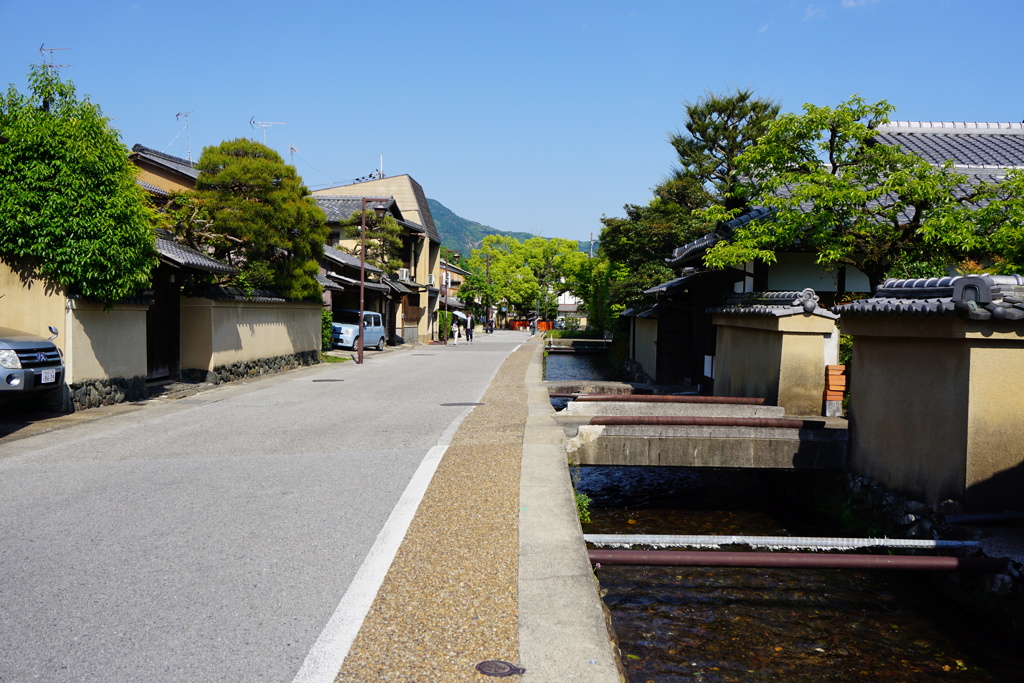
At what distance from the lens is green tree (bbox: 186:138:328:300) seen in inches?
798

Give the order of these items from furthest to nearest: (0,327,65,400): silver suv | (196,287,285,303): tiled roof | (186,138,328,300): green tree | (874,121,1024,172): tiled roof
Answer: (186,138,328,300): green tree, (196,287,285,303): tiled roof, (874,121,1024,172): tiled roof, (0,327,65,400): silver suv

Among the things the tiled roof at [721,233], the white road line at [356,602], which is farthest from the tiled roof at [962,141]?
the white road line at [356,602]

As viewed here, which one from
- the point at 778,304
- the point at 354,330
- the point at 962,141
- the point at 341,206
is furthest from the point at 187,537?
the point at 341,206

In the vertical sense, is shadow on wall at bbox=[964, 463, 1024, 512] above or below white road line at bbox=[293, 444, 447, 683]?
above

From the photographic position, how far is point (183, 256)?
→ 1622 centimetres

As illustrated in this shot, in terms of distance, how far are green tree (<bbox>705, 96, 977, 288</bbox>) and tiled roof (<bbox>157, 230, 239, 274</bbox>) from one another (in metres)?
10.8

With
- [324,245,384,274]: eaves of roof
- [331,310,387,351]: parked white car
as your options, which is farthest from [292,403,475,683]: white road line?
[324,245,384,274]: eaves of roof

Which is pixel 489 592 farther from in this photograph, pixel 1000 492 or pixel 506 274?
pixel 506 274

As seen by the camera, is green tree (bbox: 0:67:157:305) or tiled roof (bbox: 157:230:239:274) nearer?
green tree (bbox: 0:67:157:305)

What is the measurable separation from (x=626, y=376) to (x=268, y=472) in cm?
2329


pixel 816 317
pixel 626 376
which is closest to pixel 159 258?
pixel 816 317

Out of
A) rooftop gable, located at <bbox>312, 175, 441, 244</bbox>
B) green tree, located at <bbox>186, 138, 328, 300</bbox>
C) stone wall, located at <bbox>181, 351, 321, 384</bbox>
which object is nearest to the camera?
stone wall, located at <bbox>181, 351, 321, 384</bbox>

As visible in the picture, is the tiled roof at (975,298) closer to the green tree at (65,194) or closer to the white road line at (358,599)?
the white road line at (358,599)

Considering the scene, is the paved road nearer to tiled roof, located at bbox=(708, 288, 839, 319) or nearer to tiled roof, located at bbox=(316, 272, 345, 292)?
tiled roof, located at bbox=(708, 288, 839, 319)
